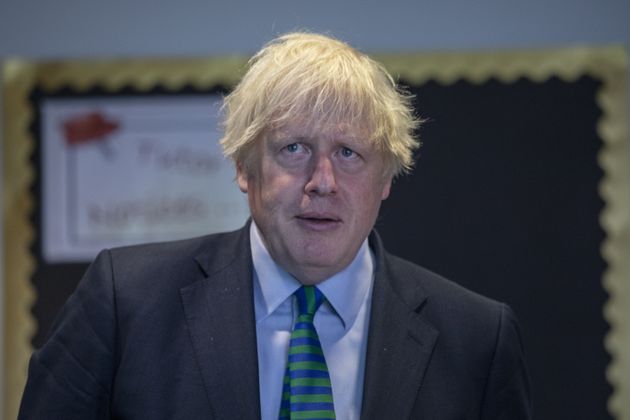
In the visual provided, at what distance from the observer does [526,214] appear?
242cm

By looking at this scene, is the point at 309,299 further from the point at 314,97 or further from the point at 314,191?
the point at 314,97

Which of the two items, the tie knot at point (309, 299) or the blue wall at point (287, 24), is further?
the blue wall at point (287, 24)

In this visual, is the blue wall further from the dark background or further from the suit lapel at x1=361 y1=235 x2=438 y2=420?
the suit lapel at x1=361 y1=235 x2=438 y2=420

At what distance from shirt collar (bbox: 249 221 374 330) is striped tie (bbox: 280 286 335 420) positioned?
0.04 m

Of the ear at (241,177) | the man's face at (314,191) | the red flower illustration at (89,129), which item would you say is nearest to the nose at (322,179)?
the man's face at (314,191)

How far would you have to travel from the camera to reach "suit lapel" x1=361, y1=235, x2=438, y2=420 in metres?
1.30

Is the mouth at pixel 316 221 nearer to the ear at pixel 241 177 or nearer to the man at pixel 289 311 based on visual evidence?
the man at pixel 289 311

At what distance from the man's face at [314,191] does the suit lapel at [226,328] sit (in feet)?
0.25

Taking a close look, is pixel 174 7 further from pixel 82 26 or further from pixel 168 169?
pixel 168 169

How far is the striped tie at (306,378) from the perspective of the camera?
49.9 inches

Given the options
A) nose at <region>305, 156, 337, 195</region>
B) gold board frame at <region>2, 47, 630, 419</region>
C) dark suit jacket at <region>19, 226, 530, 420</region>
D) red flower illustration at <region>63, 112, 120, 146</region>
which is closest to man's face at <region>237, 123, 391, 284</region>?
nose at <region>305, 156, 337, 195</region>

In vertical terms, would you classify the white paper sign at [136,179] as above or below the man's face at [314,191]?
above

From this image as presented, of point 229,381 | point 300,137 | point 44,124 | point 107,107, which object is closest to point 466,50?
point 107,107

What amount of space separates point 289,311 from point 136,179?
1.20m
